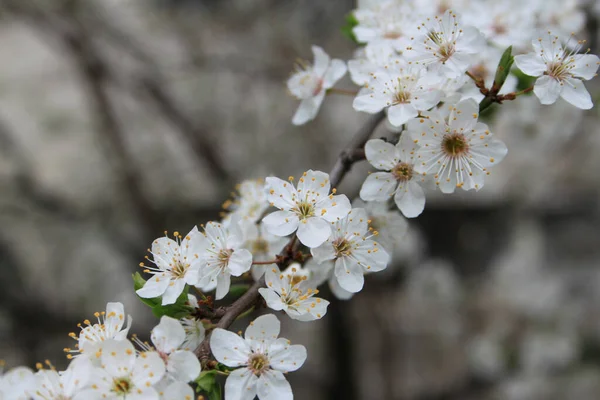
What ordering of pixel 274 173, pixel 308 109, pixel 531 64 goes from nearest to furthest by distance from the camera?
pixel 531 64
pixel 308 109
pixel 274 173

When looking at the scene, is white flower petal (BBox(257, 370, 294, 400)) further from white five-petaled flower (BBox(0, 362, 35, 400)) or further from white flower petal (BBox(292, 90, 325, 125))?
→ white flower petal (BBox(292, 90, 325, 125))

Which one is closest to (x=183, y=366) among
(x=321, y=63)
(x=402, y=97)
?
(x=402, y=97)

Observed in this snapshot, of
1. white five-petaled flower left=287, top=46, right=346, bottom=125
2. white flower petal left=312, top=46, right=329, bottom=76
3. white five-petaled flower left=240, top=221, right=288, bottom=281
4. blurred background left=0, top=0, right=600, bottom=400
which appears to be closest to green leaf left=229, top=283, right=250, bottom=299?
white five-petaled flower left=240, top=221, right=288, bottom=281

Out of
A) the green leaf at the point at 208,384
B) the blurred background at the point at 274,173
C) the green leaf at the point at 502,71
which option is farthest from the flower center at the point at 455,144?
the blurred background at the point at 274,173

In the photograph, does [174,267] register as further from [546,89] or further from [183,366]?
[546,89]

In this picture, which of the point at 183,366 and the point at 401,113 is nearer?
the point at 183,366

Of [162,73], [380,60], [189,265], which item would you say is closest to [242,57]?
[162,73]
